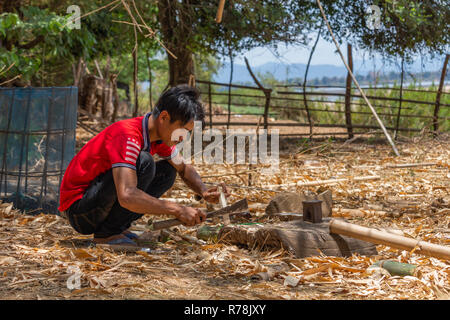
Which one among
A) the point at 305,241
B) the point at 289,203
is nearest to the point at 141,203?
the point at 305,241

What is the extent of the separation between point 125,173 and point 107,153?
0.31 metres

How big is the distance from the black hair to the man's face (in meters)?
0.02

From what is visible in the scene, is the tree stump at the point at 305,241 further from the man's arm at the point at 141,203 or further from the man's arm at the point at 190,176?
the man's arm at the point at 141,203

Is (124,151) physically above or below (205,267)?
above

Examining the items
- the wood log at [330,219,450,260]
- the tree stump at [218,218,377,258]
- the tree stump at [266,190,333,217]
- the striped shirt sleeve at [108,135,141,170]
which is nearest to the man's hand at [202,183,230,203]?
the tree stump at [218,218,377,258]

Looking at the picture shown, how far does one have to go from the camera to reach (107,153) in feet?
8.93

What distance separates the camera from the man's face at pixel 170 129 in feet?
8.64

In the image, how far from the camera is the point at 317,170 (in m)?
5.77

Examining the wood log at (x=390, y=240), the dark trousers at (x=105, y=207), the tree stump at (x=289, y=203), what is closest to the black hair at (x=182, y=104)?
the dark trousers at (x=105, y=207)

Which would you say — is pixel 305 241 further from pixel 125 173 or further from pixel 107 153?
pixel 107 153

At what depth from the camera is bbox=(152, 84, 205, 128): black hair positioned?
8.50 ft

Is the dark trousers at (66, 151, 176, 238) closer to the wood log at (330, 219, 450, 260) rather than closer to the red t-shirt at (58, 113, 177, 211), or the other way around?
the red t-shirt at (58, 113, 177, 211)

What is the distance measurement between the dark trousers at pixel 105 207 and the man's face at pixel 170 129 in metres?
0.13
